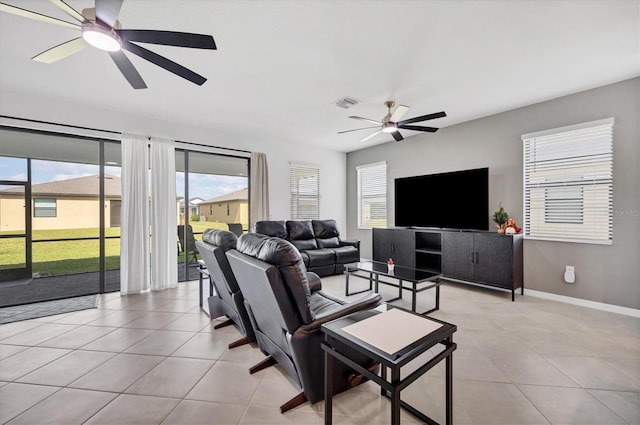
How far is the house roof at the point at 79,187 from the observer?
4.92m

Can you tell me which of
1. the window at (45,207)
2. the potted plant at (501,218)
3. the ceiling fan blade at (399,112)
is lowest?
the potted plant at (501,218)

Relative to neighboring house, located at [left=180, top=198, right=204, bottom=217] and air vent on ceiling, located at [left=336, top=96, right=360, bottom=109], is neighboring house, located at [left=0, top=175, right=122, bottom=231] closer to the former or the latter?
neighboring house, located at [left=180, top=198, right=204, bottom=217]

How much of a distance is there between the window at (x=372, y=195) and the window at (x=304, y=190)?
1.09 m

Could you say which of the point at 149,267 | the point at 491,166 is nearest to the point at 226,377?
the point at 149,267

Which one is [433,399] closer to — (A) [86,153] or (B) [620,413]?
(B) [620,413]

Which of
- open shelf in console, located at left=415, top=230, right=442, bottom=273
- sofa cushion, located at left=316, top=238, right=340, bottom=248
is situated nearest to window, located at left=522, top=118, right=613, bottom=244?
open shelf in console, located at left=415, top=230, right=442, bottom=273

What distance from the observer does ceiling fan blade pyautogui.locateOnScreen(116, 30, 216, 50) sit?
5.57 feet

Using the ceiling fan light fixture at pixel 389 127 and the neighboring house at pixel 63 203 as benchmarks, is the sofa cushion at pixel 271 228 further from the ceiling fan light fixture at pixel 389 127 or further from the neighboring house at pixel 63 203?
the ceiling fan light fixture at pixel 389 127

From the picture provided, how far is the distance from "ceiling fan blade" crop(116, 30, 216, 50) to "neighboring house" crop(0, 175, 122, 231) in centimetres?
376

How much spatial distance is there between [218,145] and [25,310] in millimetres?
3479

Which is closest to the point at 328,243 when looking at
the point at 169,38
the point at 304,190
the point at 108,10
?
the point at 304,190

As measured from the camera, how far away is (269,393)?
69.8 inches

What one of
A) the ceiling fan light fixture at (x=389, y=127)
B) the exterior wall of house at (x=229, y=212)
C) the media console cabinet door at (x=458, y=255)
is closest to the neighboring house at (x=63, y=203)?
the exterior wall of house at (x=229, y=212)

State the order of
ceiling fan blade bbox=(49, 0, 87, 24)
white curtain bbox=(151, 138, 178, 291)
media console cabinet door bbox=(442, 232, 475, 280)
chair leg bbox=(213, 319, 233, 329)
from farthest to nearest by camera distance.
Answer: white curtain bbox=(151, 138, 178, 291) → media console cabinet door bbox=(442, 232, 475, 280) → chair leg bbox=(213, 319, 233, 329) → ceiling fan blade bbox=(49, 0, 87, 24)
